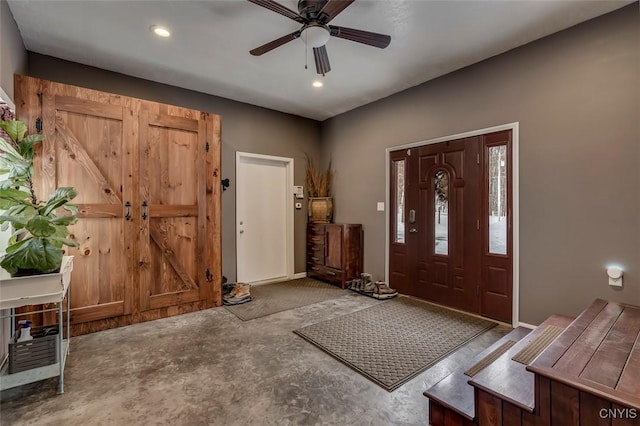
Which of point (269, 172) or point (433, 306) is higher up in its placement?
point (269, 172)

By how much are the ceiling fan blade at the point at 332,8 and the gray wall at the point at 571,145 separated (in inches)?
81.7

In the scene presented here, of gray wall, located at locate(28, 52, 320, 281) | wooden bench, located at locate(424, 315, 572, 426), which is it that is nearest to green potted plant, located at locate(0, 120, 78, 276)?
gray wall, located at locate(28, 52, 320, 281)

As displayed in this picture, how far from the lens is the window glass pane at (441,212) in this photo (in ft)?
11.8

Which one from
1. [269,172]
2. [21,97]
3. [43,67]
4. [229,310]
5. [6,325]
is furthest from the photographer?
[269,172]

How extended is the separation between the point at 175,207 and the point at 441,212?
3.18 meters

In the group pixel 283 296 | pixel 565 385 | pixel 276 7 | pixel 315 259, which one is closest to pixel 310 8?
pixel 276 7

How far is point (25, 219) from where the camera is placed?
1817 mm

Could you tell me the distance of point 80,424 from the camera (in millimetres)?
1678

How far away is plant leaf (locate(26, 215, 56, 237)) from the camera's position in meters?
1.80

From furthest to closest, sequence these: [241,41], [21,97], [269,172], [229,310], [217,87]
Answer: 1. [269,172]
2. [217,87]
3. [229,310]
4. [241,41]
5. [21,97]

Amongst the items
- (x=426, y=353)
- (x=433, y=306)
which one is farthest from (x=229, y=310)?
(x=433, y=306)

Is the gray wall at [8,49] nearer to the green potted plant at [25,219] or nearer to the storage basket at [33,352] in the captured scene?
the green potted plant at [25,219]

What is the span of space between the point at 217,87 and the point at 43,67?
178 cm

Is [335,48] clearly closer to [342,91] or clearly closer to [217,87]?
[342,91]
